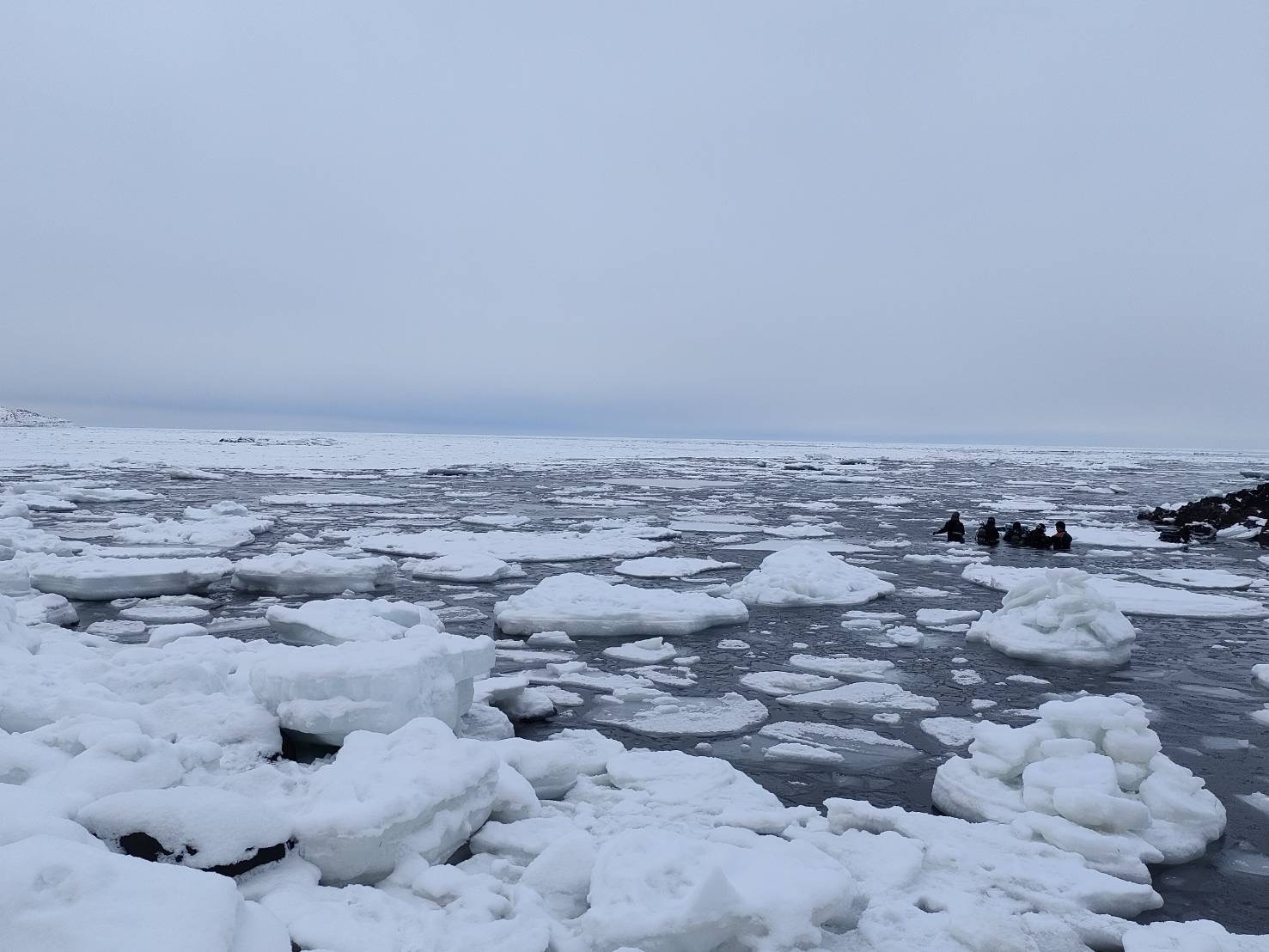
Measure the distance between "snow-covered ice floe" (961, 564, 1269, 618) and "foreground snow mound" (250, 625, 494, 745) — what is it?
285 inches

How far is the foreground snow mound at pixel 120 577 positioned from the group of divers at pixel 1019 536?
1426 centimetres

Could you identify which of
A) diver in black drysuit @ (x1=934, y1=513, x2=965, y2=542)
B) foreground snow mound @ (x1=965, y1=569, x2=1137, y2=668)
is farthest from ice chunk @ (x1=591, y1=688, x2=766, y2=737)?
diver in black drysuit @ (x1=934, y1=513, x2=965, y2=542)

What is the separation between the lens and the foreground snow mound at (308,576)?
36.5ft

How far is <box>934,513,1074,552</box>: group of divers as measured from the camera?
16578 mm

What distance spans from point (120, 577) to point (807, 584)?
9159 mm

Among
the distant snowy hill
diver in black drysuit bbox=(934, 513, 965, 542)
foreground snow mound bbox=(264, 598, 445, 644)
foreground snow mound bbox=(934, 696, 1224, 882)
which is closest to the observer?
foreground snow mound bbox=(934, 696, 1224, 882)

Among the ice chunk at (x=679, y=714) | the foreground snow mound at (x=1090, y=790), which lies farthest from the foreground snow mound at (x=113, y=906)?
the foreground snow mound at (x=1090, y=790)

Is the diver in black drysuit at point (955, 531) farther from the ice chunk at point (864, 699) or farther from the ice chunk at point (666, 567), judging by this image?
the ice chunk at point (864, 699)

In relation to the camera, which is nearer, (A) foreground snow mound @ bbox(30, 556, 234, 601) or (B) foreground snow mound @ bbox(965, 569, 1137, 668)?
(B) foreground snow mound @ bbox(965, 569, 1137, 668)

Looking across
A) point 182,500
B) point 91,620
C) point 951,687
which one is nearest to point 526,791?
point 951,687

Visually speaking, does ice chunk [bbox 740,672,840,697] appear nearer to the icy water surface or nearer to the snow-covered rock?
the icy water surface

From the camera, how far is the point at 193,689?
5574mm

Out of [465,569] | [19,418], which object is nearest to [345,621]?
[465,569]

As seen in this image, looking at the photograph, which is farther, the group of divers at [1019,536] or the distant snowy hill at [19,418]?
the distant snowy hill at [19,418]
